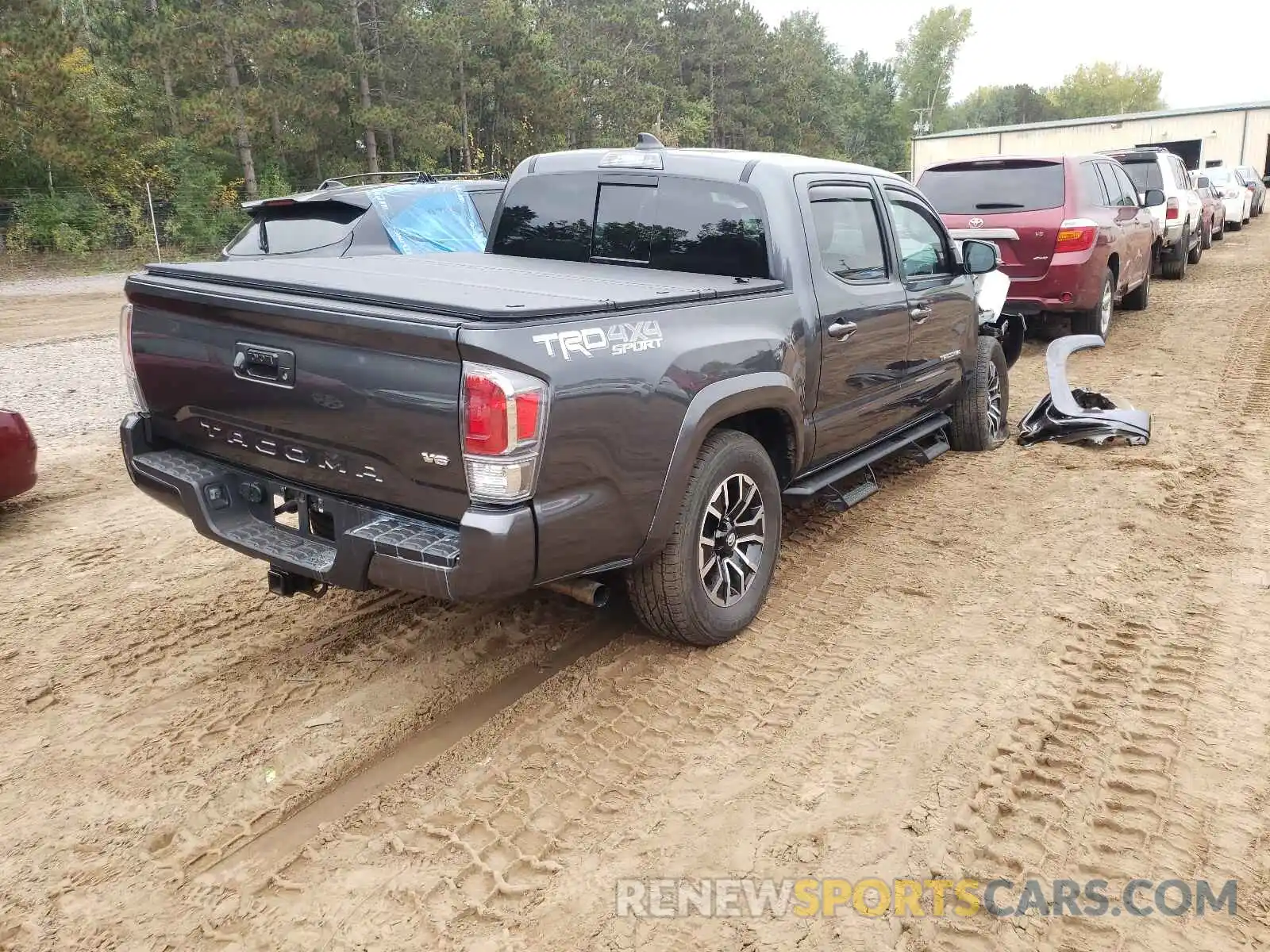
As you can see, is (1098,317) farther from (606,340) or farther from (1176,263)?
(606,340)

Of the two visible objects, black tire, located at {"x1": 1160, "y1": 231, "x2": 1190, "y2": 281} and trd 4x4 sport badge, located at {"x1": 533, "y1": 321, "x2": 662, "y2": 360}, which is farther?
black tire, located at {"x1": 1160, "y1": 231, "x2": 1190, "y2": 281}

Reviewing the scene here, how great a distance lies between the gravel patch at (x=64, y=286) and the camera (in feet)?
58.7

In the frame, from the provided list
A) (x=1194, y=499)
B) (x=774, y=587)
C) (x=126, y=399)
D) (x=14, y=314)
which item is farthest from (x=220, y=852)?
(x=14, y=314)

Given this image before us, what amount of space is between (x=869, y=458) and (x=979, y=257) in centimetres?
174

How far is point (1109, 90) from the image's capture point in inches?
3907

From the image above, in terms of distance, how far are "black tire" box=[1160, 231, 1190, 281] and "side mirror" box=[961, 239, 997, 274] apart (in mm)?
11223

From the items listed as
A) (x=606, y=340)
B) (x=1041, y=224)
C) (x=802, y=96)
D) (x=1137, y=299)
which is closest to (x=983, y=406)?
(x=1041, y=224)

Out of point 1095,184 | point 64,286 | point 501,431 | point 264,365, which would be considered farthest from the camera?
point 64,286

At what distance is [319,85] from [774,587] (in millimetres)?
25876

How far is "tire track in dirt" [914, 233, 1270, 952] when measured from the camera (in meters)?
2.40

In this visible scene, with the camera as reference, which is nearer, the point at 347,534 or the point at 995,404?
the point at 347,534

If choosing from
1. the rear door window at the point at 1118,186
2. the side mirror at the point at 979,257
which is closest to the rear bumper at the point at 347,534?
the side mirror at the point at 979,257

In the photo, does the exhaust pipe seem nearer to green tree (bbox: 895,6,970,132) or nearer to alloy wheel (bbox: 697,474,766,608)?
alloy wheel (bbox: 697,474,766,608)

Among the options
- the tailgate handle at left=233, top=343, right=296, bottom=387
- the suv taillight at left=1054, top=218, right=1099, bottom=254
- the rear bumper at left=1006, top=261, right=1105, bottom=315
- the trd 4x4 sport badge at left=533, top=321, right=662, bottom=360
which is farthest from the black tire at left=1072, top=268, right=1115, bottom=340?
the tailgate handle at left=233, top=343, right=296, bottom=387
